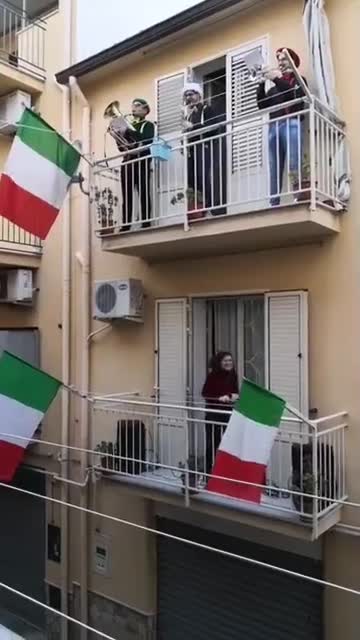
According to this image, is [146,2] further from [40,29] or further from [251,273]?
[251,273]

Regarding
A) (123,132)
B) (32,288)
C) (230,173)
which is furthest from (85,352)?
(230,173)

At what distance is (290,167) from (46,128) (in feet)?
8.56

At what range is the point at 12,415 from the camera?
5.95 meters

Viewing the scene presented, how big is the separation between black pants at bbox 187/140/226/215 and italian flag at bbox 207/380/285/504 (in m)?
2.37

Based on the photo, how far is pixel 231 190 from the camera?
662 centimetres

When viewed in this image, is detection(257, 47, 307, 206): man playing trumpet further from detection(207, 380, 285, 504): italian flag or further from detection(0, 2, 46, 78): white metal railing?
detection(0, 2, 46, 78): white metal railing

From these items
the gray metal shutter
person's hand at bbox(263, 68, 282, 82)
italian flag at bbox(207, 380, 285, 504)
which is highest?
person's hand at bbox(263, 68, 282, 82)

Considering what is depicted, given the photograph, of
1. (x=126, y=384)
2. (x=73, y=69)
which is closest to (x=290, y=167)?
(x=126, y=384)

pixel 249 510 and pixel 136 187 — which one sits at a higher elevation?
pixel 136 187

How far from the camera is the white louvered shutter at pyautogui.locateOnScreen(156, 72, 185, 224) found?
7.07 meters

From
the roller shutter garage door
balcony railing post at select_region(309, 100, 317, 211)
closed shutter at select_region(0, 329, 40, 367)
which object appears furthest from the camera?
closed shutter at select_region(0, 329, 40, 367)

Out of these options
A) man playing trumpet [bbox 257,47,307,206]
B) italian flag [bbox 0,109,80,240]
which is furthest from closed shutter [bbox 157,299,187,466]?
man playing trumpet [bbox 257,47,307,206]

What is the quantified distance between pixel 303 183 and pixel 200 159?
5.10 ft

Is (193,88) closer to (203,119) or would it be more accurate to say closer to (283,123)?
(203,119)
